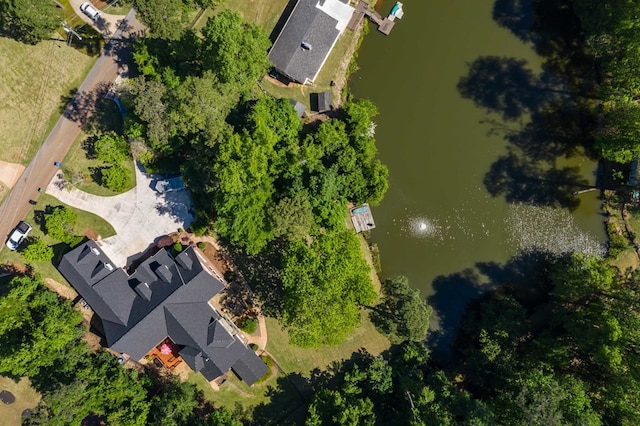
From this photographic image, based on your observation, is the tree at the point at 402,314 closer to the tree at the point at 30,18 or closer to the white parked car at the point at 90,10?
the white parked car at the point at 90,10

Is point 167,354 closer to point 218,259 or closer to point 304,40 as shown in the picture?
point 218,259

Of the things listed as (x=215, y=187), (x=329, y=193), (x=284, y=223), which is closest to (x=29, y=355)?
(x=215, y=187)

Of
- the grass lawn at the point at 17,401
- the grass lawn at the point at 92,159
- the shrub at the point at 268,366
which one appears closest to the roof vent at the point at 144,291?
the grass lawn at the point at 92,159

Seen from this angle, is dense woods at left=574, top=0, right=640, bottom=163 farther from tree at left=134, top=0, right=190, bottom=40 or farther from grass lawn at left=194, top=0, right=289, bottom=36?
tree at left=134, top=0, right=190, bottom=40

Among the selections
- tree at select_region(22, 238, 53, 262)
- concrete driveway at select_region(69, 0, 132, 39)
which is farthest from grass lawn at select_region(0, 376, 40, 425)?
concrete driveway at select_region(69, 0, 132, 39)

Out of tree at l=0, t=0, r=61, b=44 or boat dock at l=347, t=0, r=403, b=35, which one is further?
boat dock at l=347, t=0, r=403, b=35
